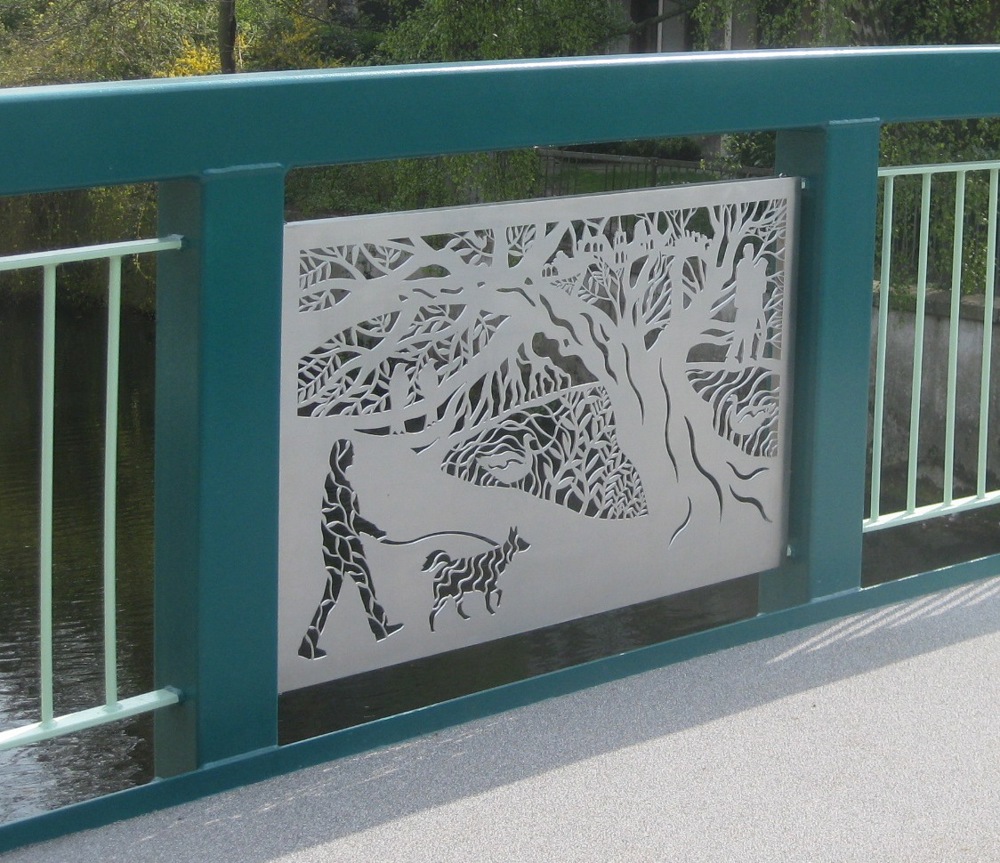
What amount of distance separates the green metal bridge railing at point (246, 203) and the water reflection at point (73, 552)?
1.62m

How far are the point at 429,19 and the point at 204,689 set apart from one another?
1118cm

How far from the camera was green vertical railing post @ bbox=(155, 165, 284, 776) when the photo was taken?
216 cm

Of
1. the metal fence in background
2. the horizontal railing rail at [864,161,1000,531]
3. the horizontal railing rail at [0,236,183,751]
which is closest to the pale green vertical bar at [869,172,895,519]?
the horizontal railing rail at [864,161,1000,531]

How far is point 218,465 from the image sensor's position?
2.22m

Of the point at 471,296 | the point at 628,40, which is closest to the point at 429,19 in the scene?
the point at 628,40

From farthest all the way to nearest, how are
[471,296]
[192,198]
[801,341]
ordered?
[801,341] → [471,296] → [192,198]

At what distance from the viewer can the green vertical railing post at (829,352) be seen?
2.91 m

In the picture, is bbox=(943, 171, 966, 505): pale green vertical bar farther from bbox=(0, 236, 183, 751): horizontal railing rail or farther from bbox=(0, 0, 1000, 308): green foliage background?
bbox=(0, 0, 1000, 308): green foliage background

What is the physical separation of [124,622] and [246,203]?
696 cm

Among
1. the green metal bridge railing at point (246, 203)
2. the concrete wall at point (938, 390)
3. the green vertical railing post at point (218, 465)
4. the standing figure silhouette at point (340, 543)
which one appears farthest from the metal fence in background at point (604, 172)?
the green vertical railing post at point (218, 465)

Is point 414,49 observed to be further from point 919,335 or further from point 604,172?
point 919,335

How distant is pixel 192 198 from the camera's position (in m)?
2.14

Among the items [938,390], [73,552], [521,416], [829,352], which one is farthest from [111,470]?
[938,390]

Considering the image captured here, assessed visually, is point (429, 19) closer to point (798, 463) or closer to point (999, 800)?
point (798, 463)
